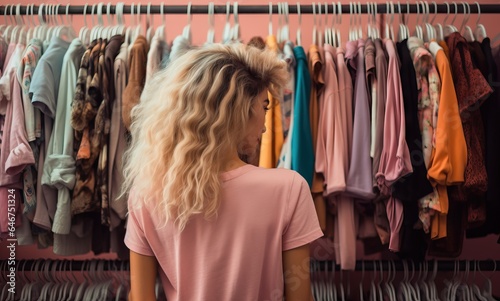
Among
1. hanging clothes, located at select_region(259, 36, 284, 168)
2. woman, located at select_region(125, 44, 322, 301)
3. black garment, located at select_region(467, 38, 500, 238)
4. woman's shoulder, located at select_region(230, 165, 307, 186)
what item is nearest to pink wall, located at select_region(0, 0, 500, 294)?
black garment, located at select_region(467, 38, 500, 238)

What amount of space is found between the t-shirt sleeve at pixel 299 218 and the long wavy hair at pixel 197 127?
167 mm

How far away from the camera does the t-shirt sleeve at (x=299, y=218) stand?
1115mm

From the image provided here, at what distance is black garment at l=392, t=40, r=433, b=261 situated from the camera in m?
1.81

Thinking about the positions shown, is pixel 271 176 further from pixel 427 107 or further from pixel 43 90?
pixel 43 90

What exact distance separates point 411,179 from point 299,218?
830 mm

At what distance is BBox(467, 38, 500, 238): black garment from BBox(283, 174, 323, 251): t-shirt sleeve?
101 centimetres

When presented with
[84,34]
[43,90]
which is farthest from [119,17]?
[43,90]

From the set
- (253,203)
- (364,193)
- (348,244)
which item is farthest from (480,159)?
Answer: (253,203)

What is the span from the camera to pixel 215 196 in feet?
3.44

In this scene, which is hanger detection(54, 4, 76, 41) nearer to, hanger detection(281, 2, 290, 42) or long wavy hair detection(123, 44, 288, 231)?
hanger detection(281, 2, 290, 42)

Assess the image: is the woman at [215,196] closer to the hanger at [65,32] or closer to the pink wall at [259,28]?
the hanger at [65,32]

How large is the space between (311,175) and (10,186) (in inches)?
43.9

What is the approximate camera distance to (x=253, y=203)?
1.10 m

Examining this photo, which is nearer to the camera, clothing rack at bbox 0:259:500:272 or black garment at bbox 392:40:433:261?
black garment at bbox 392:40:433:261
